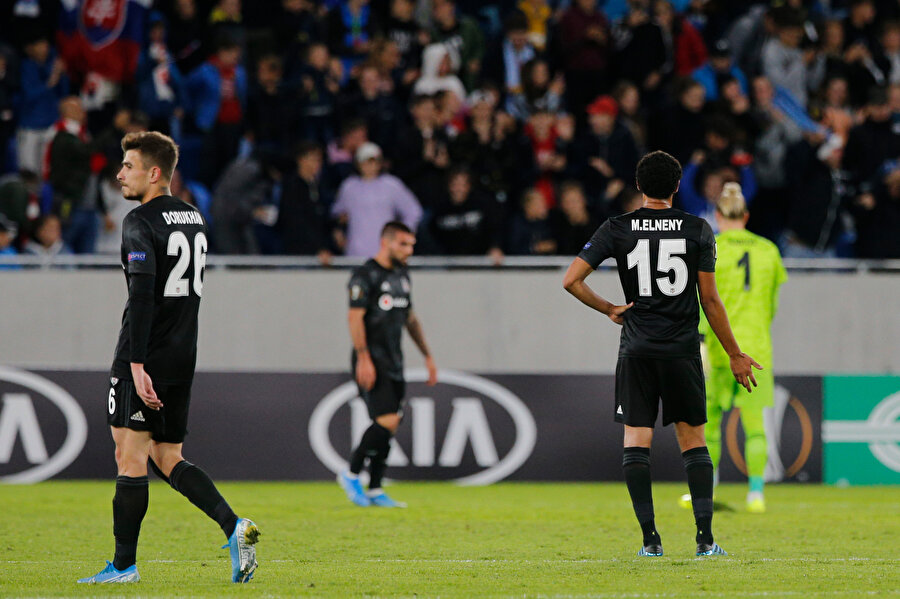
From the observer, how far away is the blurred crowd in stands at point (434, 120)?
14.3 metres

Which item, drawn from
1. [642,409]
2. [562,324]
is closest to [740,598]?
[642,409]

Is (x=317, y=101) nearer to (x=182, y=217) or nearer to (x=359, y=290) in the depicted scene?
(x=359, y=290)

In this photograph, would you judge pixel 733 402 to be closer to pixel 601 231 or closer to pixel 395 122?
pixel 601 231

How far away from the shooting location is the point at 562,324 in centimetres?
1458

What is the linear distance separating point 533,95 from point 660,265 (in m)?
8.91

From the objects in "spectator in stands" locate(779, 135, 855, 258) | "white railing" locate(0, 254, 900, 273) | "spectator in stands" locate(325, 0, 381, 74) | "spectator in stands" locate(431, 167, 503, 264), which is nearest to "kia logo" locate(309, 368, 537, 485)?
"white railing" locate(0, 254, 900, 273)

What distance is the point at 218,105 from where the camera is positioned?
15289 mm

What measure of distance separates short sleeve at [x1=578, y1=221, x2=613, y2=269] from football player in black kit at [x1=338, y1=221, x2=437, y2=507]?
387 cm

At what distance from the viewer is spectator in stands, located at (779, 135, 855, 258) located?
14711 mm

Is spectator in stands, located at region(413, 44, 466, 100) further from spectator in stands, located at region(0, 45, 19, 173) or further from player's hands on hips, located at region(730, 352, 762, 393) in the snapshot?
player's hands on hips, located at region(730, 352, 762, 393)

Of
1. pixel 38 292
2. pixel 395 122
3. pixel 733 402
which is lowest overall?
pixel 733 402

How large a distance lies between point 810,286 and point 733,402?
15.1ft

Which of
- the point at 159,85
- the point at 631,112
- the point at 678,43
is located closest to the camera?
the point at 159,85

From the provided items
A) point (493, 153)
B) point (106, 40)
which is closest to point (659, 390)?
point (493, 153)
